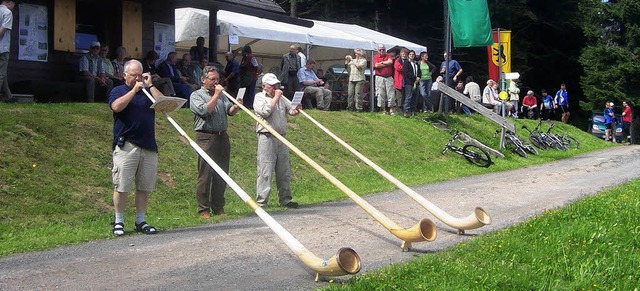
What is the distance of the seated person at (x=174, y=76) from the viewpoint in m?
17.7

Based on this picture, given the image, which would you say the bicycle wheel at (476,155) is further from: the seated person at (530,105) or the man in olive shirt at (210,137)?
the seated person at (530,105)

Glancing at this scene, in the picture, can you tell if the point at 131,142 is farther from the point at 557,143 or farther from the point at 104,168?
the point at 557,143

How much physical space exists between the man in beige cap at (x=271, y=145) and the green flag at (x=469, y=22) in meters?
11.9

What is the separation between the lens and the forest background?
42312 mm

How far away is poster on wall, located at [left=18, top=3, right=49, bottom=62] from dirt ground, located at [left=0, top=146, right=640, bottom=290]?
9159mm

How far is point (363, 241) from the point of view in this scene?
9.13 m

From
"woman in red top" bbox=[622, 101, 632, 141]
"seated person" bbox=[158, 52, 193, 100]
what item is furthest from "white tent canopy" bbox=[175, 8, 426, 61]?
"woman in red top" bbox=[622, 101, 632, 141]

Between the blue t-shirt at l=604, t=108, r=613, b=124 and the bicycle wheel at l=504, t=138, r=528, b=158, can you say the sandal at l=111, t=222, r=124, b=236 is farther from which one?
the blue t-shirt at l=604, t=108, r=613, b=124

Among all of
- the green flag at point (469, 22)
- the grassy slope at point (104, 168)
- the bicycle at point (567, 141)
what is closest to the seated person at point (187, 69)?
the grassy slope at point (104, 168)

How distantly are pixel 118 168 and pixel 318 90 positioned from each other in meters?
12.7

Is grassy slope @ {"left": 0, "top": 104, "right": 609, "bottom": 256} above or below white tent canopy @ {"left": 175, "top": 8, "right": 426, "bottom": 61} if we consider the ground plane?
below

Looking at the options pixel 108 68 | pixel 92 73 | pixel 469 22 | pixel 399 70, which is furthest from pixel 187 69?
pixel 469 22

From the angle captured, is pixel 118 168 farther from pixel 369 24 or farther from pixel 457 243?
pixel 369 24

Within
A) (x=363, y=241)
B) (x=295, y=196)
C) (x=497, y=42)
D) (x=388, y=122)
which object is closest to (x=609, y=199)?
(x=363, y=241)
